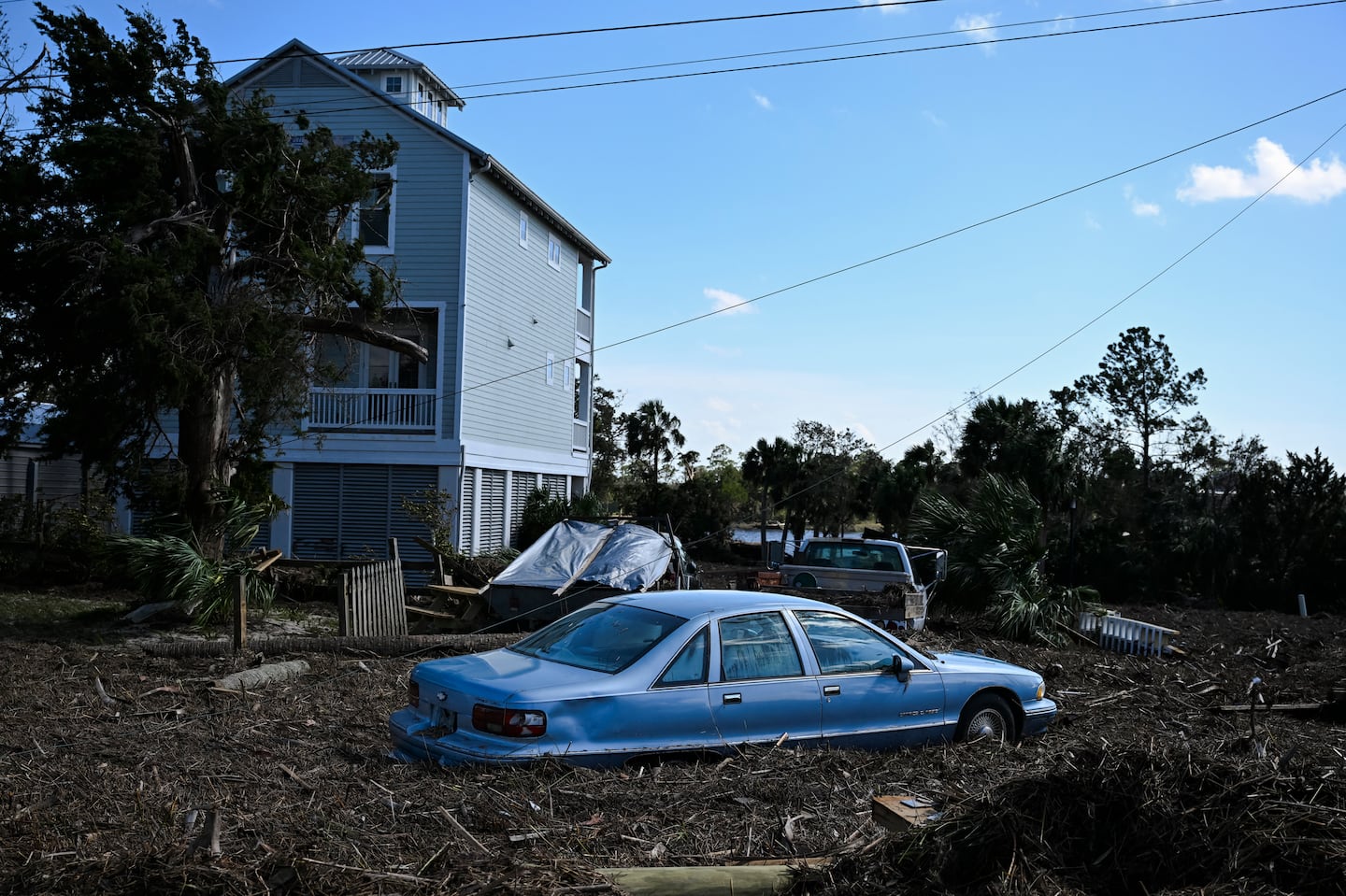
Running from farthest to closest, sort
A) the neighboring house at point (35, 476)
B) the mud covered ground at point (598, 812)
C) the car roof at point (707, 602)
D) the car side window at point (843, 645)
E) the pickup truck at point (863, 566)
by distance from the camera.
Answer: the neighboring house at point (35, 476) < the pickup truck at point (863, 566) < the car side window at point (843, 645) < the car roof at point (707, 602) < the mud covered ground at point (598, 812)

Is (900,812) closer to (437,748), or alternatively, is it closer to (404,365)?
(437,748)

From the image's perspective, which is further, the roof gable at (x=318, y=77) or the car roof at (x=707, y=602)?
the roof gable at (x=318, y=77)

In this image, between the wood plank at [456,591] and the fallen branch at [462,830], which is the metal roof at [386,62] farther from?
the fallen branch at [462,830]

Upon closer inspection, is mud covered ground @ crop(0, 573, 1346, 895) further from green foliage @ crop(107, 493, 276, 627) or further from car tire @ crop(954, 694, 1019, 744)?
green foliage @ crop(107, 493, 276, 627)

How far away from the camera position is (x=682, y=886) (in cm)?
447

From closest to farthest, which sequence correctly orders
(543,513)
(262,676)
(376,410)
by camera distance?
(262,676) → (376,410) → (543,513)

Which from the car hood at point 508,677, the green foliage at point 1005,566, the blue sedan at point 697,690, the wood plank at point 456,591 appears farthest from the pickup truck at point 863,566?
the car hood at point 508,677

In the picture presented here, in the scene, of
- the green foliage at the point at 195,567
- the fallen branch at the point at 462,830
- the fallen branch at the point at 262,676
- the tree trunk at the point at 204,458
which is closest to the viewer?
the fallen branch at the point at 462,830

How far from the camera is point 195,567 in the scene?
14859mm

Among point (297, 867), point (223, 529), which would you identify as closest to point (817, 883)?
point (297, 867)

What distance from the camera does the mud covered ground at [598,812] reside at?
4316mm

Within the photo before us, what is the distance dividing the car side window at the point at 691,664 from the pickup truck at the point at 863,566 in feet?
28.3

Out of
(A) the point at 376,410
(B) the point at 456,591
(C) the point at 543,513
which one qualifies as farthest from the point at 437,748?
(C) the point at 543,513

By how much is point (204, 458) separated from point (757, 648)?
11452mm
